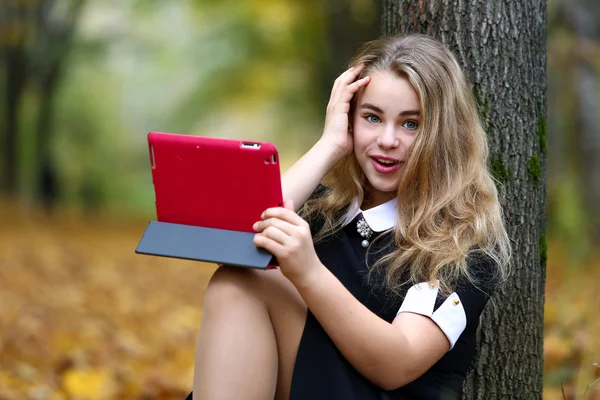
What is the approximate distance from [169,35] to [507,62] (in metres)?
15.4

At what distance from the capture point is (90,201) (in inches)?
712

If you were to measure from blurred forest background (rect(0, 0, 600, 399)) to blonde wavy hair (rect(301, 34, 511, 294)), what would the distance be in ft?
4.00

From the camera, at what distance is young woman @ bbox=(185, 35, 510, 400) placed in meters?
1.85

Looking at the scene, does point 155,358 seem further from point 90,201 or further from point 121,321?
point 90,201

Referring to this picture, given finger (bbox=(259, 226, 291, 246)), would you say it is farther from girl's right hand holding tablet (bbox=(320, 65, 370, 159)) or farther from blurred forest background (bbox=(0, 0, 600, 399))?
blurred forest background (bbox=(0, 0, 600, 399))

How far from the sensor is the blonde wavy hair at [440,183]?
1.98 metres

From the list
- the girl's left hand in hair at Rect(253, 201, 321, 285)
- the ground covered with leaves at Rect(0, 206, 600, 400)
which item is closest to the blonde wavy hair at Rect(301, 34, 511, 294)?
the girl's left hand in hair at Rect(253, 201, 321, 285)

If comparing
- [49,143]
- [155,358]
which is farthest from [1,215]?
[155,358]

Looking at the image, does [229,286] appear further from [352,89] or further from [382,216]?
[352,89]

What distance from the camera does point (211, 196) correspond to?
6.39ft

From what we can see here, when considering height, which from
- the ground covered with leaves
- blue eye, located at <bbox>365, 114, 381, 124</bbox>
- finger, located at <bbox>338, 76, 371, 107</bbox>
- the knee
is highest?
finger, located at <bbox>338, 76, 371, 107</bbox>

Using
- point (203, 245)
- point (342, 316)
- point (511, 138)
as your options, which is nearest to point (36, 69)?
point (511, 138)

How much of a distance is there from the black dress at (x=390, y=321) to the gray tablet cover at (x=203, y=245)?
0.23 metres

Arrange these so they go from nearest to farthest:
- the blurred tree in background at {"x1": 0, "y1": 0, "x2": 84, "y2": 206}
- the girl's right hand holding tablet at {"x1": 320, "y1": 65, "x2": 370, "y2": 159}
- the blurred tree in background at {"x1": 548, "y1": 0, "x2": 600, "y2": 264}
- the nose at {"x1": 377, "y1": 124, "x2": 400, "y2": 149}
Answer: the nose at {"x1": 377, "y1": 124, "x2": 400, "y2": 149}, the girl's right hand holding tablet at {"x1": 320, "y1": 65, "x2": 370, "y2": 159}, the blurred tree in background at {"x1": 548, "y1": 0, "x2": 600, "y2": 264}, the blurred tree in background at {"x1": 0, "y1": 0, "x2": 84, "y2": 206}
